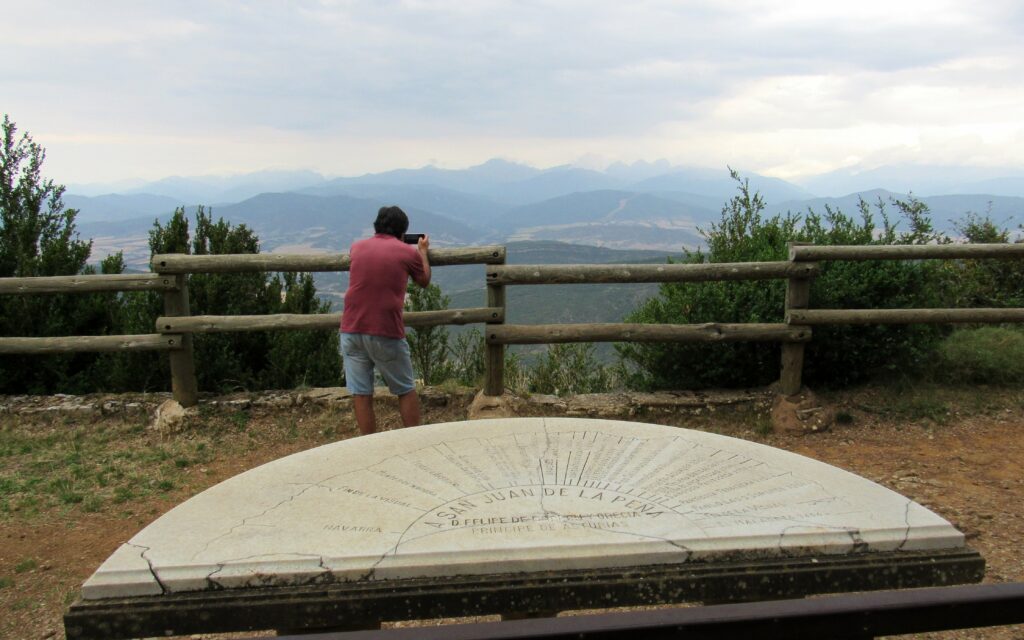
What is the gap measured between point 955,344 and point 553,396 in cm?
359

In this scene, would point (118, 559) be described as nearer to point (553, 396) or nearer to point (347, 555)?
point (347, 555)

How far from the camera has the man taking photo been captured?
14.6ft

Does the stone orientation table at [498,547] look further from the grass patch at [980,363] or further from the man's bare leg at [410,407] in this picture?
the grass patch at [980,363]

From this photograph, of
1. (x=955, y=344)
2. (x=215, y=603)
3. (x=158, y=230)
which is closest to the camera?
(x=215, y=603)

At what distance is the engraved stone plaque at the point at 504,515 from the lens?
2102 mm

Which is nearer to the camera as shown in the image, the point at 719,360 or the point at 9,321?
the point at 719,360

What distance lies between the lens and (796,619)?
1.35 metres

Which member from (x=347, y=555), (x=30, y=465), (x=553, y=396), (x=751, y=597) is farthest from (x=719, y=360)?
(x=30, y=465)

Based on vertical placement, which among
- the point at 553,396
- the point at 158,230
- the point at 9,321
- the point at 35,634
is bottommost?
the point at 35,634

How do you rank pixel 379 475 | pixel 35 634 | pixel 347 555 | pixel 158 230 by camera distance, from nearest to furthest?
pixel 347 555
pixel 379 475
pixel 35 634
pixel 158 230

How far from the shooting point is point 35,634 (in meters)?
3.17

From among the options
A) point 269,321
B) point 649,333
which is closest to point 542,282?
point 649,333

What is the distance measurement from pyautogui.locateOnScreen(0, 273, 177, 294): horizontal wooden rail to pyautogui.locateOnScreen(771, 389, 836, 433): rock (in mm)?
4683

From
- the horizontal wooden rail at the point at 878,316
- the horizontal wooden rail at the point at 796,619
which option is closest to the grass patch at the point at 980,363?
the horizontal wooden rail at the point at 878,316
